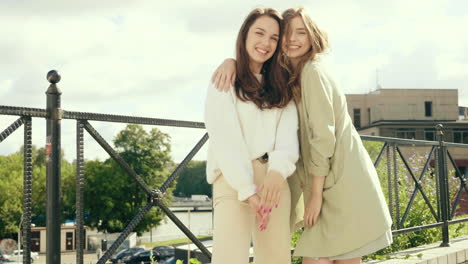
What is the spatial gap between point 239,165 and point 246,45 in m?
0.61

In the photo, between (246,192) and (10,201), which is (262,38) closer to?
(246,192)

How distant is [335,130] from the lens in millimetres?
2740

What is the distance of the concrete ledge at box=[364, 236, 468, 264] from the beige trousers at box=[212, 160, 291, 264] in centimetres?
260

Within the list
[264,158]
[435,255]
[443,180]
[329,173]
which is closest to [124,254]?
[443,180]

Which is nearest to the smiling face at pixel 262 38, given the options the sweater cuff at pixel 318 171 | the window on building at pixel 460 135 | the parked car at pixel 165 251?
the sweater cuff at pixel 318 171

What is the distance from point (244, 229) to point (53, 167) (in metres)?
1.13

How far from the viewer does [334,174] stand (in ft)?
8.90

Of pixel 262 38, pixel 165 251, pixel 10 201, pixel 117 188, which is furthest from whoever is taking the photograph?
pixel 10 201

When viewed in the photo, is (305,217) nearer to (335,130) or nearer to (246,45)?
(335,130)

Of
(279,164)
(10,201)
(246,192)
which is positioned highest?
(279,164)

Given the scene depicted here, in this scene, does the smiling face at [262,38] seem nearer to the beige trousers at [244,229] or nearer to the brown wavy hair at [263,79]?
the brown wavy hair at [263,79]

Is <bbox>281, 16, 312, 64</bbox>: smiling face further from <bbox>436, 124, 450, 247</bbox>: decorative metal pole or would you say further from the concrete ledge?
<bbox>436, 124, 450, 247</bbox>: decorative metal pole

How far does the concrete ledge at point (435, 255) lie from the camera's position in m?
5.00

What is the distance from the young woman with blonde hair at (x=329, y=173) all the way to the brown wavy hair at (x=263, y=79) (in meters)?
0.04
